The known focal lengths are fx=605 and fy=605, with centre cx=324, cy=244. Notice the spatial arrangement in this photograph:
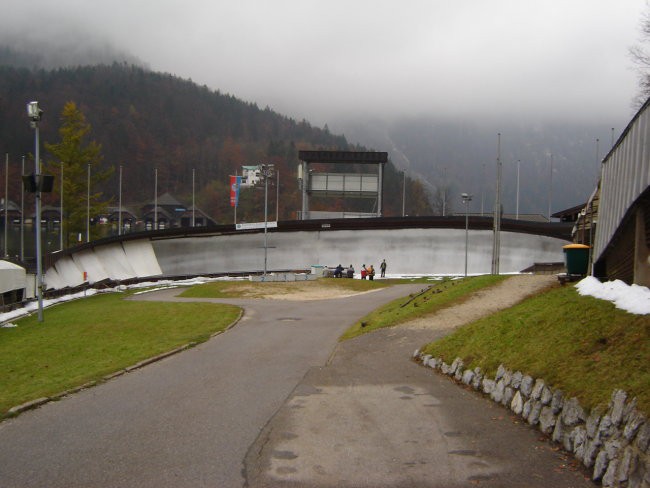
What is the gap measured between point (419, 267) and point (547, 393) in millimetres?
46397

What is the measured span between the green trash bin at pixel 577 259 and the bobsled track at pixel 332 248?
3501 cm

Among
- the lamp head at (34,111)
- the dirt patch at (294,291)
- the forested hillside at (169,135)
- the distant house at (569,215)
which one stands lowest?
the dirt patch at (294,291)

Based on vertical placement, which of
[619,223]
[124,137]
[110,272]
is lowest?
[110,272]

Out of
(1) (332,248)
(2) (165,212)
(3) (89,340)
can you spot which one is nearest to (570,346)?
(3) (89,340)

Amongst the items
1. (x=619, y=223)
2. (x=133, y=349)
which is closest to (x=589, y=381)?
(x=619, y=223)

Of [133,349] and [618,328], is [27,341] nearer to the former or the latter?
[133,349]

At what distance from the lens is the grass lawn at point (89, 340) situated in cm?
1395

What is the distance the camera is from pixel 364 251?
56531 mm

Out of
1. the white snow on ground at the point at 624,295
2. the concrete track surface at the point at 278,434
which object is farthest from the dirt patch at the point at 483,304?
the white snow on ground at the point at 624,295

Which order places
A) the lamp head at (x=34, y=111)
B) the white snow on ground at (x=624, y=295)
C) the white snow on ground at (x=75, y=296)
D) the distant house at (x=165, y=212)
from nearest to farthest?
the white snow on ground at (x=624, y=295) → the lamp head at (x=34, y=111) → the white snow on ground at (x=75, y=296) → the distant house at (x=165, y=212)

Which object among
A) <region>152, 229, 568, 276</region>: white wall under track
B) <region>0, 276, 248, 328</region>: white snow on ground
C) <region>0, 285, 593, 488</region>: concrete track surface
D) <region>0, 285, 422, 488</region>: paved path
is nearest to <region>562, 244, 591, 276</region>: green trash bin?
<region>0, 285, 593, 488</region>: concrete track surface

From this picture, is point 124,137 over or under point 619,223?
over

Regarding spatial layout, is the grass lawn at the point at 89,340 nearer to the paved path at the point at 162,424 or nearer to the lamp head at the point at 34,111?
the paved path at the point at 162,424

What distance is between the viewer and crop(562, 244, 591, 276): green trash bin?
18.6 m
